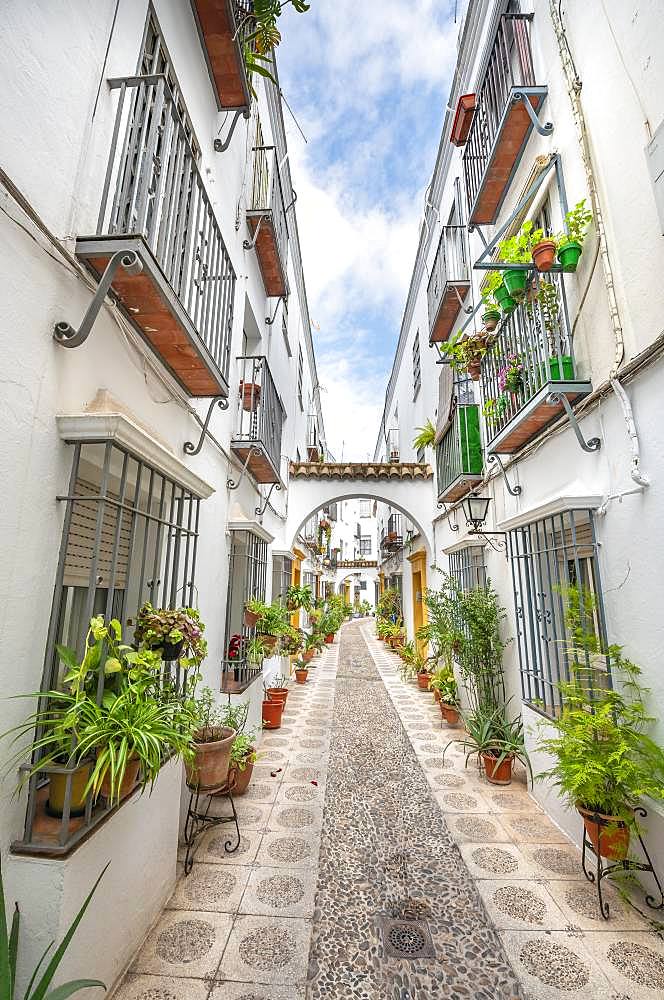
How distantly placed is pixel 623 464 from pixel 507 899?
278cm

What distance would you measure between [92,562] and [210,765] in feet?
6.20

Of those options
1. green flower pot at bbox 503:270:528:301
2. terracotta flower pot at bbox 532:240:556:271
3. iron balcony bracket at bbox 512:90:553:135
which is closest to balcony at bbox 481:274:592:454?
green flower pot at bbox 503:270:528:301

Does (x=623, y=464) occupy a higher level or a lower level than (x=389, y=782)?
higher

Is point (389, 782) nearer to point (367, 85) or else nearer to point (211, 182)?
point (211, 182)

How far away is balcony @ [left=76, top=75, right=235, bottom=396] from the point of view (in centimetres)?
220

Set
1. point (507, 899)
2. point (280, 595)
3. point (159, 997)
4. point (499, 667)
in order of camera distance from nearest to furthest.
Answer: point (159, 997) < point (507, 899) < point (499, 667) < point (280, 595)

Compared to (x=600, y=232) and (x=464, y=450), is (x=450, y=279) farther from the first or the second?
(x=600, y=232)

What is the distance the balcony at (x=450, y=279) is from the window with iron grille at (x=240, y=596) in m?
4.61

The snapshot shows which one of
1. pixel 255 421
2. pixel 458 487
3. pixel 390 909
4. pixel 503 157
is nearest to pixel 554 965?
pixel 390 909

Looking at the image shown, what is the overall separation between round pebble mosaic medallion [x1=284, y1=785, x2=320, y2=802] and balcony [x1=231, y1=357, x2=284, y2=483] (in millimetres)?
3299

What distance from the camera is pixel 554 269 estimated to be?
3.47m

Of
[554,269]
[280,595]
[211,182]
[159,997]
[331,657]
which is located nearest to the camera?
[159,997]

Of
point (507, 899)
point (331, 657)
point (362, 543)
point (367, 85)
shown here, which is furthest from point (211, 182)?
point (362, 543)

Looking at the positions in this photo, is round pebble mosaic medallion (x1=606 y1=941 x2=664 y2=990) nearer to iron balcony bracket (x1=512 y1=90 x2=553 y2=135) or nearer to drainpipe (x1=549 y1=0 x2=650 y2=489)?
drainpipe (x1=549 y1=0 x2=650 y2=489)
